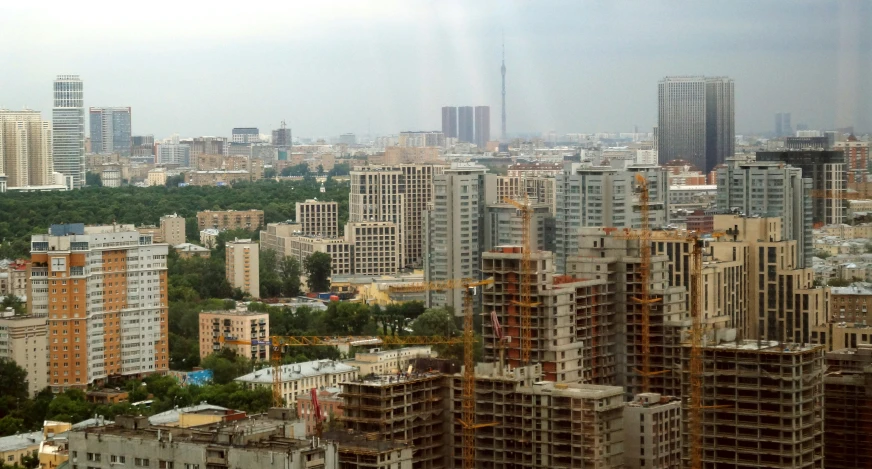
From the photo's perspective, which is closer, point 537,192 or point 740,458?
point 740,458

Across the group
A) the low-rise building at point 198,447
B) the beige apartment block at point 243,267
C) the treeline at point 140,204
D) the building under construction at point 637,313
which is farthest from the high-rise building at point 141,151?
the low-rise building at point 198,447

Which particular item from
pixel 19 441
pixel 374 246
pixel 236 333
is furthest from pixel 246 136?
pixel 19 441

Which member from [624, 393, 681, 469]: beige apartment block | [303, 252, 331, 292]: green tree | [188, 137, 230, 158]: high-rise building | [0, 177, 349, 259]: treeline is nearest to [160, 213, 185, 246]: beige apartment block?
[0, 177, 349, 259]: treeline

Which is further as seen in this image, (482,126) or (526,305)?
(482,126)

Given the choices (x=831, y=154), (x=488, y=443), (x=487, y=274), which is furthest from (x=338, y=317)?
(x=488, y=443)

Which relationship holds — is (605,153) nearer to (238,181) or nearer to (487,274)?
(487,274)

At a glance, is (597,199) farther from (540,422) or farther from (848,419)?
(540,422)
